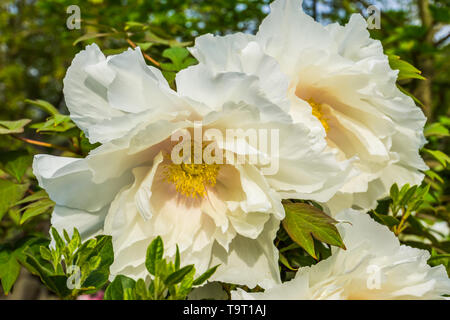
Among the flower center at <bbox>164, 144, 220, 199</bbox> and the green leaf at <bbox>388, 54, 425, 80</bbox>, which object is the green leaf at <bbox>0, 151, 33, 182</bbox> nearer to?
the flower center at <bbox>164, 144, 220, 199</bbox>

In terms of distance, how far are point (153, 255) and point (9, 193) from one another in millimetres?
480

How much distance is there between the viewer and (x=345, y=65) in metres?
0.61

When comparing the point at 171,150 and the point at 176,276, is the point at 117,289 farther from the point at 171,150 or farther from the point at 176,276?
the point at 171,150

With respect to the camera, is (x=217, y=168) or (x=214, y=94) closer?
(x=214, y=94)

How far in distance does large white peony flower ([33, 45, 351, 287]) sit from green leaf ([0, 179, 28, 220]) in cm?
28

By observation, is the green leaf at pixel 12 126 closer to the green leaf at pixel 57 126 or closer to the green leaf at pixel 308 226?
the green leaf at pixel 57 126

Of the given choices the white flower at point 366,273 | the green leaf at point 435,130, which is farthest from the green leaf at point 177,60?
the green leaf at point 435,130

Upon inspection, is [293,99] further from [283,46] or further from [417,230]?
[417,230]

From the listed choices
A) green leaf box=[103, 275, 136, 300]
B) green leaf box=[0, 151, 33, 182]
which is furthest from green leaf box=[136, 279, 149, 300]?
green leaf box=[0, 151, 33, 182]

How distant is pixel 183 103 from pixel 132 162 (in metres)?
0.12

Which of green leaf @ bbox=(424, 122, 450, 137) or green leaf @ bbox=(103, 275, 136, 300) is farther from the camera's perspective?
green leaf @ bbox=(424, 122, 450, 137)

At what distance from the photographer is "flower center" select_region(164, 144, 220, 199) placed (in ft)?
2.06

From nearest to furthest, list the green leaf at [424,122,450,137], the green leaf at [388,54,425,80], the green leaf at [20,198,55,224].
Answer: the green leaf at [20,198,55,224] < the green leaf at [388,54,425,80] < the green leaf at [424,122,450,137]
